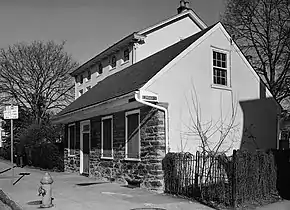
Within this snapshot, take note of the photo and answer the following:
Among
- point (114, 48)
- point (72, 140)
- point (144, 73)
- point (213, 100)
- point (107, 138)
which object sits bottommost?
point (72, 140)

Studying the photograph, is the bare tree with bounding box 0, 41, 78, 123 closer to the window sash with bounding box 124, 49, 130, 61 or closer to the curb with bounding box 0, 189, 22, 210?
the window sash with bounding box 124, 49, 130, 61

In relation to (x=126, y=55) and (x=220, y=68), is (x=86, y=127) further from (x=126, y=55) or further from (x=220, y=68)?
(x=126, y=55)

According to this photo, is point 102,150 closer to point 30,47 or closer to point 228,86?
point 228,86

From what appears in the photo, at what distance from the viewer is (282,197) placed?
39.4 feet

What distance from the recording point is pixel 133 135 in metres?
14.8

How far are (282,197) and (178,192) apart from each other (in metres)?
3.01

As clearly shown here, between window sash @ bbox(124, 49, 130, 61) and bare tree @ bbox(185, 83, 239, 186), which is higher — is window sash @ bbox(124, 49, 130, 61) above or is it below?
above

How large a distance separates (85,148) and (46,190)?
387 inches

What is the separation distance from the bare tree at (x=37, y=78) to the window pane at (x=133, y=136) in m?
26.3

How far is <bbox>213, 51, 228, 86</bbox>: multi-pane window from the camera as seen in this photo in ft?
50.2

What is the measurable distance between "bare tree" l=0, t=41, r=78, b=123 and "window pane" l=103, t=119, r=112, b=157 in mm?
23765

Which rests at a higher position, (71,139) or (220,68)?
(220,68)

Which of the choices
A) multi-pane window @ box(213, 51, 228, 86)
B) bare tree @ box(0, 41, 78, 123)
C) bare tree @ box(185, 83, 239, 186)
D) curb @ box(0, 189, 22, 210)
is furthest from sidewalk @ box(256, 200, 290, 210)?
bare tree @ box(0, 41, 78, 123)

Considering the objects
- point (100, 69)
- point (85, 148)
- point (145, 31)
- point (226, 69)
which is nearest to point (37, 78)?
point (100, 69)
